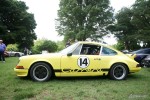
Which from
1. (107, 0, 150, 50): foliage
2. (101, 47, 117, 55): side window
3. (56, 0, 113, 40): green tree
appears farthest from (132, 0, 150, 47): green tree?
(101, 47, 117, 55): side window

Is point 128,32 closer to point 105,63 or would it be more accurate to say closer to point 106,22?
point 106,22

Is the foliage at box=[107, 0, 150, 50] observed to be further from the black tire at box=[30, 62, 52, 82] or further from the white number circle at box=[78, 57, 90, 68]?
the black tire at box=[30, 62, 52, 82]

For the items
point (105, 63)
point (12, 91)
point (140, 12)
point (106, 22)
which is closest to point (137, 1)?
point (140, 12)

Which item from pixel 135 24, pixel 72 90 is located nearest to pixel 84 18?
pixel 135 24

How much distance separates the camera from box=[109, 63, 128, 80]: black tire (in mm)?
9016

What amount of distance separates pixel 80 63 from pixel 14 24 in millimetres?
38575

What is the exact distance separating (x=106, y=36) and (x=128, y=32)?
490cm

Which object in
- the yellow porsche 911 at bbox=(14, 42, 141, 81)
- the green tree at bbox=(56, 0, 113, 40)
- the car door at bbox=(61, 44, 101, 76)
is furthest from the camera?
the green tree at bbox=(56, 0, 113, 40)

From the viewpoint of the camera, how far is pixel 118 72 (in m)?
Answer: 9.15

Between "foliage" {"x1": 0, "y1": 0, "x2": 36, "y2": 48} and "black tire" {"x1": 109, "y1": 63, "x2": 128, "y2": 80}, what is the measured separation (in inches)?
1269

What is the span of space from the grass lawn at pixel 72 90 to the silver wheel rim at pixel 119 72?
35 centimetres

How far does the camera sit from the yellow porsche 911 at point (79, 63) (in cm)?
853

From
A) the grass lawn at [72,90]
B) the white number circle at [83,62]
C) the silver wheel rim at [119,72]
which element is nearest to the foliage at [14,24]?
the white number circle at [83,62]

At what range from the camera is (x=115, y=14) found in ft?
170
